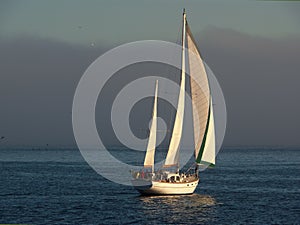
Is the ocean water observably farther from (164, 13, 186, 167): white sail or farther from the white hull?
(164, 13, 186, 167): white sail

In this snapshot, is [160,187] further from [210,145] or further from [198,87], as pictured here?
[198,87]

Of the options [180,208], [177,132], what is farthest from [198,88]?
[180,208]

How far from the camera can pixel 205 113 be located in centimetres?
7625

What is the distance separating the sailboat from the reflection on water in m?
1.46

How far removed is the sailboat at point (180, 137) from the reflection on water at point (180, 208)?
1.46 metres

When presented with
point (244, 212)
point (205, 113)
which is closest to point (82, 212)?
point (244, 212)

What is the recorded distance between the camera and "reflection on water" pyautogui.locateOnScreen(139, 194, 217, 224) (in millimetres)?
60156

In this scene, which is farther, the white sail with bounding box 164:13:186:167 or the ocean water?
the white sail with bounding box 164:13:186:167

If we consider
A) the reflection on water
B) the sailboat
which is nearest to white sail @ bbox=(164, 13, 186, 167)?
the sailboat

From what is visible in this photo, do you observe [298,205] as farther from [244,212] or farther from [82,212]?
[82,212]

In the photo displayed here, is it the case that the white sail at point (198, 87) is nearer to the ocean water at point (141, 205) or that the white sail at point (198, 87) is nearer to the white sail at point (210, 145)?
the white sail at point (210, 145)

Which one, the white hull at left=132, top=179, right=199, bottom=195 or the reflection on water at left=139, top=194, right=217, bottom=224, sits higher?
the white hull at left=132, top=179, right=199, bottom=195

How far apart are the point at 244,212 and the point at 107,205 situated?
14714mm

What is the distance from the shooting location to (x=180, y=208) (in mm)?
66812
